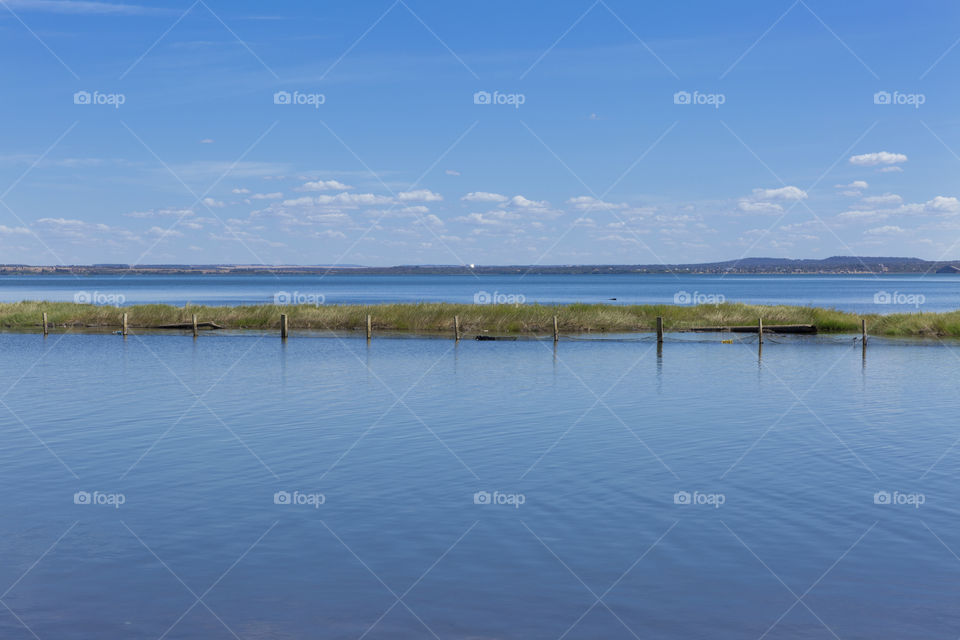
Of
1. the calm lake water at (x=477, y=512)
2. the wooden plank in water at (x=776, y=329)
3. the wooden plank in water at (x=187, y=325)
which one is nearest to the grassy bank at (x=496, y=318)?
the wooden plank in water at (x=187, y=325)

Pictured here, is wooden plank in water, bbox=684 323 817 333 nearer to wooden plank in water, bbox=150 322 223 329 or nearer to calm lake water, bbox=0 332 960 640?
calm lake water, bbox=0 332 960 640

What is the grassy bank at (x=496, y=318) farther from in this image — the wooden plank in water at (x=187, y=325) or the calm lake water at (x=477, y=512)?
the calm lake water at (x=477, y=512)

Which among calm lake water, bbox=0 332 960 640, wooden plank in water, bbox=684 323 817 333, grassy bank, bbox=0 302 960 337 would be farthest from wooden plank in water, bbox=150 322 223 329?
wooden plank in water, bbox=684 323 817 333

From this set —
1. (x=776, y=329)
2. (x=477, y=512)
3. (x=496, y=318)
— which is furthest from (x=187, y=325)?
(x=477, y=512)

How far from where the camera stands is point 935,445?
882 inches

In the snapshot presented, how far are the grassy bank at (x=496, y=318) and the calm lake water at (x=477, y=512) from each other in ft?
103

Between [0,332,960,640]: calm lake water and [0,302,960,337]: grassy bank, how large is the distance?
31.5m

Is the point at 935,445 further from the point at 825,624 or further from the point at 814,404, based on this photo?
the point at 825,624

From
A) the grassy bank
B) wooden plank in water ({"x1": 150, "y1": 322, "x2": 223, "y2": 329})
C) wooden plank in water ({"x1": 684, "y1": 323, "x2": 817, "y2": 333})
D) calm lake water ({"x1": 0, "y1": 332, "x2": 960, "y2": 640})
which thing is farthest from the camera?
wooden plank in water ({"x1": 150, "y1": 322, "x2": 223, "y2": 329})

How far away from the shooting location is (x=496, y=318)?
214 feet

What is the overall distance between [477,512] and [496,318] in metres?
49.7

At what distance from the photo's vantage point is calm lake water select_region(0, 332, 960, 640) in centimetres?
1108

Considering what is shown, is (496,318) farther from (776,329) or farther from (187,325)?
(187,325)

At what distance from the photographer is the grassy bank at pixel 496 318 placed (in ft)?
212
